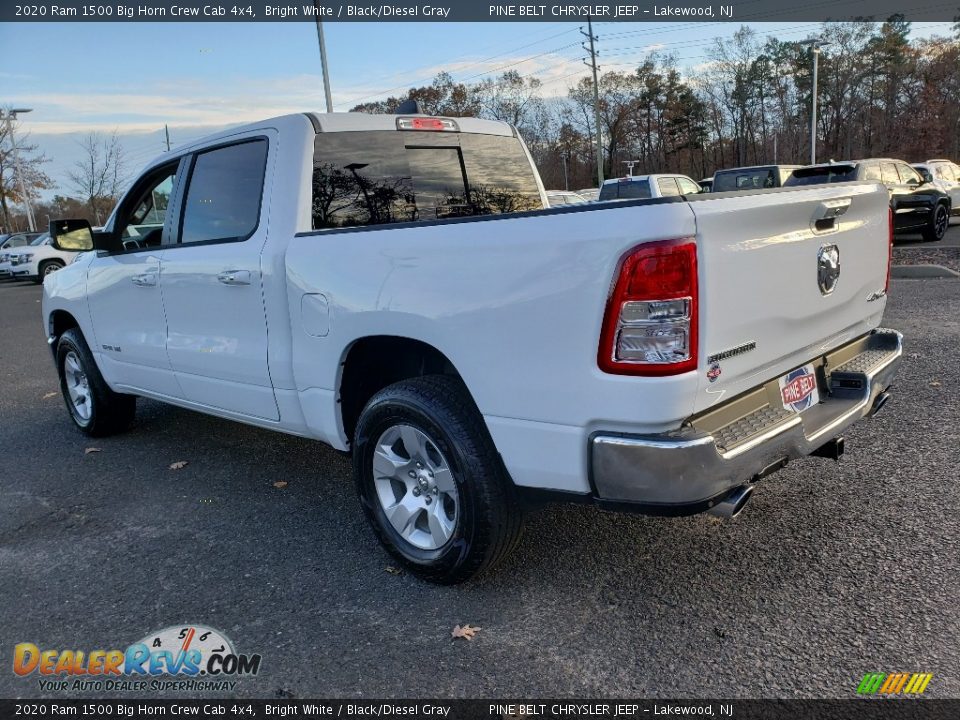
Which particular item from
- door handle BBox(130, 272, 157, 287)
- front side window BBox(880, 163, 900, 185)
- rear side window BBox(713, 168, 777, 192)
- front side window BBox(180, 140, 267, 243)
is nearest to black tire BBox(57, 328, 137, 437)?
door handle BBox(130, 272, 157, 287)

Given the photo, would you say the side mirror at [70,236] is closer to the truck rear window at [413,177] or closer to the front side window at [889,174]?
the truck rear window at [413,177]

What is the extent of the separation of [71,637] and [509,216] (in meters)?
2.35

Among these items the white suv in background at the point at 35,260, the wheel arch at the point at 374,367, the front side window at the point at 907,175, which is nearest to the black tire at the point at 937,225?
the front side window at the point at 907,175

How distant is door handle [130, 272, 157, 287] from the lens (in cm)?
444

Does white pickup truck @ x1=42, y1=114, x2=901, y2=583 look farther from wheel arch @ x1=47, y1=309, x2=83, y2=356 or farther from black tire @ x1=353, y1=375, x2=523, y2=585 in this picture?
wheel arch @ x1=47, y1=309, x2=83, y2=356

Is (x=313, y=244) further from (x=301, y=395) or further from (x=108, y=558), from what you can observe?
(x=108, y=558)

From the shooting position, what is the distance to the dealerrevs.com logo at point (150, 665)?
264 centimetres

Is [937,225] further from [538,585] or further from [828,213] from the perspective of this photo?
[538,585]

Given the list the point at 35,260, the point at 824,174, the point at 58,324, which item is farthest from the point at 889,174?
the point at 35,260

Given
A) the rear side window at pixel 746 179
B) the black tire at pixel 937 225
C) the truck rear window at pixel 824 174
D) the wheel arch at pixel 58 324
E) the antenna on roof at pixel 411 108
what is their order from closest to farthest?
the antenna on roof at pixel 411 108 → the wheel arch at pixel 58 324 → the truck rear window at pixel 824 174 → the black tire at pixel 937 225 → the rear side window at pixel 746 179

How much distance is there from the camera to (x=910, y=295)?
9508 millimetres

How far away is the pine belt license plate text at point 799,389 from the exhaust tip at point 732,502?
0.47 metres

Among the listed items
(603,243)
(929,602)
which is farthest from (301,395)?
(929,602)

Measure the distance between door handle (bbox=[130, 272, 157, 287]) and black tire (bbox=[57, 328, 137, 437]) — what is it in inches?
46.3
